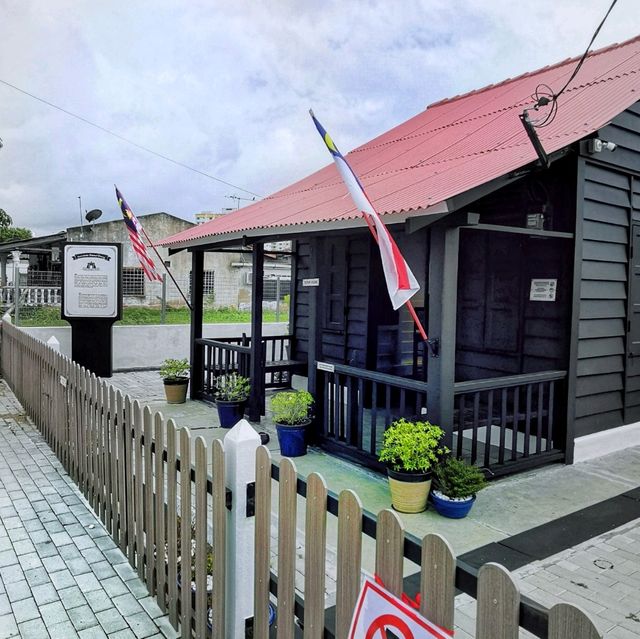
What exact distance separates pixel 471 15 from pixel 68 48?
8.86 metres

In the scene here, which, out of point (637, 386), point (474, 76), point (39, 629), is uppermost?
point (474, 76)

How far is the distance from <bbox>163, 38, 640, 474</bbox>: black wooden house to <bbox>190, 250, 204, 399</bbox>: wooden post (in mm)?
1036

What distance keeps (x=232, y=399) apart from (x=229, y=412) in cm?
16

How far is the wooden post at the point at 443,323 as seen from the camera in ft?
13.9

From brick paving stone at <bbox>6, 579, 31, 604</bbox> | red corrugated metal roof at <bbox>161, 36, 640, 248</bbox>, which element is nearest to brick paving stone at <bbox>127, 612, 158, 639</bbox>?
brick paving stone at <bbox>6, 579, 31, 604</bbox>

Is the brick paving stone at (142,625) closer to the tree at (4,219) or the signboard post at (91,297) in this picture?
the signboard post at (91,297)

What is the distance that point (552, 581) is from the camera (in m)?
3.06

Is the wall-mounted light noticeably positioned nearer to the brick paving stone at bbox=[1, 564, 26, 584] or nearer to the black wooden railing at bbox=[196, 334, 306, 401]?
the black wooden railing at bbox=[196, 334, 306, 401]

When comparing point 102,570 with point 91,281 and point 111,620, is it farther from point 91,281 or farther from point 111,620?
point 91,281

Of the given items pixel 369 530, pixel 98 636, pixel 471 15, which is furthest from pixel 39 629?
pixel 471 15

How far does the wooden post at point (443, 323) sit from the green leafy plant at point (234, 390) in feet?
9.77

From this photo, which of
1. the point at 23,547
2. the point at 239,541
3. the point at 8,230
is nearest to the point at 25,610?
the point at 23,547

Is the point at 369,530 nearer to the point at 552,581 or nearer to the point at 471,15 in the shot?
the point at 552,581

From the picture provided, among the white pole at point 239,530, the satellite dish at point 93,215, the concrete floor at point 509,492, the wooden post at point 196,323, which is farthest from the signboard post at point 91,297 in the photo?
the satellite dish at point 93,215
